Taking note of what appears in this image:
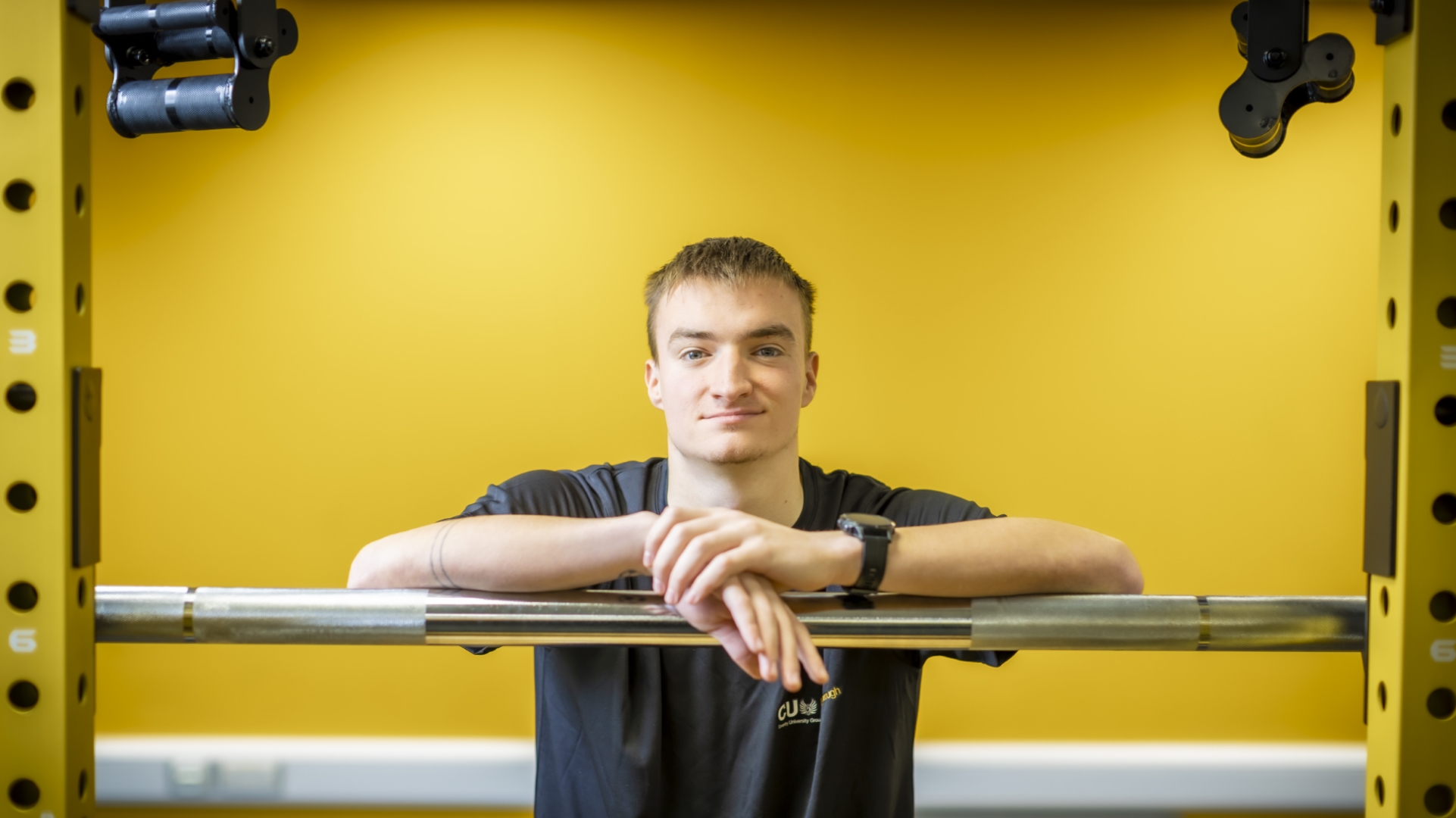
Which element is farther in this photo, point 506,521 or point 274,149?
point 274,149

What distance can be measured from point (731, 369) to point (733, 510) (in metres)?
0.36

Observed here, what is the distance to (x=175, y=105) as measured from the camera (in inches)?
32.0

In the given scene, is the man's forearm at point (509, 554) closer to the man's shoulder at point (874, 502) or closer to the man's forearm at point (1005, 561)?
the man's forearm at point (1005, 561)

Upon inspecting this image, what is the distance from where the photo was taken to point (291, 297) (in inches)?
103

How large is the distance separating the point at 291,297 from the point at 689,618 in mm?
2196

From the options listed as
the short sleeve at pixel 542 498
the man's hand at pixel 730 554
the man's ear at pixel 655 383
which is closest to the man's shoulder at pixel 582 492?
the short sleeve at pixel 542 498

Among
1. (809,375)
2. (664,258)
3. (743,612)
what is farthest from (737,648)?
(664,258)

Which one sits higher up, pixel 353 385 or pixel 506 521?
pixel 353 385

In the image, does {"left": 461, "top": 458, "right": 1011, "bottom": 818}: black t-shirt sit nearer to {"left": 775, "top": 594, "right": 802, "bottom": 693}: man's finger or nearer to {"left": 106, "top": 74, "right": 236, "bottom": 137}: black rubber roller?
{"left": 775, "top": 594, "right": 802, "bottom": 693}: man's finger

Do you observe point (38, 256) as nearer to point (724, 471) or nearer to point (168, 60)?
point (168, 60)

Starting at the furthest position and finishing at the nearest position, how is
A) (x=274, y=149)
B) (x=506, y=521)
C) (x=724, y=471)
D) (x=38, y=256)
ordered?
(x=274, y=149) → (x=724, y=471) → (x=506, y=521) → (x=38, y=256)

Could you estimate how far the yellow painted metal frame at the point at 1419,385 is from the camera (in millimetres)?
767

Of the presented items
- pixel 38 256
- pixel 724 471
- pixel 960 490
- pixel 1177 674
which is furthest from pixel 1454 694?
pixel 1177 674

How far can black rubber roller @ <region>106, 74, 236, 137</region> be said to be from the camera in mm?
801
